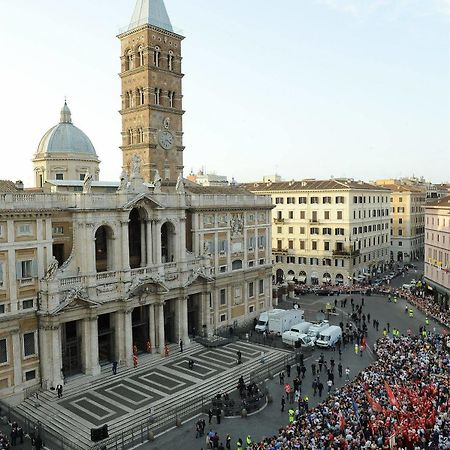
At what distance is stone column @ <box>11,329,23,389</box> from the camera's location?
109 feet

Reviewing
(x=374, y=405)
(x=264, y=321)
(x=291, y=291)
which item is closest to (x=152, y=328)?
(x=264, y=321)

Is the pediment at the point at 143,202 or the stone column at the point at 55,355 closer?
the stone column at the point at 55,355

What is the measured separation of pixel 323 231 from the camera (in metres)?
76.6

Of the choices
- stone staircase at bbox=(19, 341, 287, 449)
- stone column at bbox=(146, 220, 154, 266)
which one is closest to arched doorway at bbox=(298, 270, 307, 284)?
stone staircase at bbox=(19, 341, 287, 449)

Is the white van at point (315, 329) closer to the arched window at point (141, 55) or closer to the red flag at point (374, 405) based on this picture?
the red flag at point (374, 405)

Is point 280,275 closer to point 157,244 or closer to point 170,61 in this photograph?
point 170,61

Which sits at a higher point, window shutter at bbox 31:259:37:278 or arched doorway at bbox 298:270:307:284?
window shutter at bbox 31:259:37:278

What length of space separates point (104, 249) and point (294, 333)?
61.4 feet

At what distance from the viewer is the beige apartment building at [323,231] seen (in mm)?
74938

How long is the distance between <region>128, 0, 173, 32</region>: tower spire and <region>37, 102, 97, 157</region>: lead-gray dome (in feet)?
39.7

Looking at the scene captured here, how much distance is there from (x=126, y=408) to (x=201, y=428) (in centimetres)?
577

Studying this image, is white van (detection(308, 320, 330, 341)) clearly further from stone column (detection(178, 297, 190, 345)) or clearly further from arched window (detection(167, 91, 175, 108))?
arched window (detection(167, 91, 175, 108))

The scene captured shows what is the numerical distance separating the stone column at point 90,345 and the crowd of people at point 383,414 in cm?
1542

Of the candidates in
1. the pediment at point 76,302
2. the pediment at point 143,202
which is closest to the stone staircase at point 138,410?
the pediment at point 76,302
